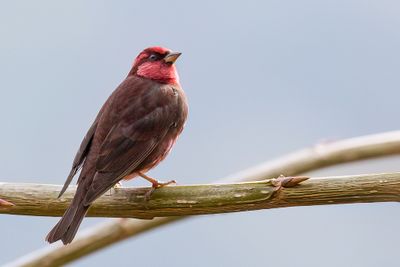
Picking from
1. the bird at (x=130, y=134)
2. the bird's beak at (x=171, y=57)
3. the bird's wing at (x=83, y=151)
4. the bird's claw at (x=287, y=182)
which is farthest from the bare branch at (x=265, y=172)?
the bird's beak at (x=171, y=57)

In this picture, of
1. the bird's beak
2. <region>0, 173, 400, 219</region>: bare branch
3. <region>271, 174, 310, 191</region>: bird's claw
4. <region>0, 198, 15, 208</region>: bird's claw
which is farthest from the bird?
<region>271, 174, 310, 191</region>: bird's claw

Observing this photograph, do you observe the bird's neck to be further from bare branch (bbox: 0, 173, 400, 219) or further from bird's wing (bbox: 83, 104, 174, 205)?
bare branch (bbox: 0, 173, 400, 219)

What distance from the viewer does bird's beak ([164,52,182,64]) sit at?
4.63 metres

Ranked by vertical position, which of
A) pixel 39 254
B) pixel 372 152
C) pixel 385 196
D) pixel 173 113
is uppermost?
pixel 173 113

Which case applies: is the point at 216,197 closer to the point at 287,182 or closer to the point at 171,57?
the point at 287,182

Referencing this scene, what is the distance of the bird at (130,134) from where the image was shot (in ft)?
11.1

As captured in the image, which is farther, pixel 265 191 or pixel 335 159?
pixel 335 159

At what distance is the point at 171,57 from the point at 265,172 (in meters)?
1.23

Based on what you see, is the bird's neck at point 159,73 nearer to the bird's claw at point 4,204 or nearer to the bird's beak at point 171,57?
the bird's beak at point 171,57

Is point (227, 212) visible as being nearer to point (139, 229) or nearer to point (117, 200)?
point (117, 200)

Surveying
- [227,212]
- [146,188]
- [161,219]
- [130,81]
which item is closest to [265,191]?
[227,212]

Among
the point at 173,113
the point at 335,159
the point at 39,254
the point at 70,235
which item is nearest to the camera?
the point at 70,235

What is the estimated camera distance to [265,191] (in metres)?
2.87

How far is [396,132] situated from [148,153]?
143 centimetres
